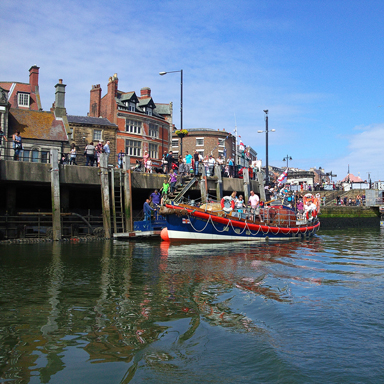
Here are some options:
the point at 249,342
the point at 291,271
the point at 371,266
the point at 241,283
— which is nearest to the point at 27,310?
the point at 249,342

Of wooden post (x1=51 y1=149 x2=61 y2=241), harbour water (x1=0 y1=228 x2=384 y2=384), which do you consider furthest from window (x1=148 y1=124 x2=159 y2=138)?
harbour water (x1=0 y1=228 x2=384 y2=384)

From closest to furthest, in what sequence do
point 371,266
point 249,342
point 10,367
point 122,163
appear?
point 10,367, point 249,342, point 371,266, point 122,163

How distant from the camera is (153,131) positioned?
47125 millimetres

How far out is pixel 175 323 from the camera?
5895 millimetres

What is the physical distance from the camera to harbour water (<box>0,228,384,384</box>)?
438 centimetres

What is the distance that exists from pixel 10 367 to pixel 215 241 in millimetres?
13977

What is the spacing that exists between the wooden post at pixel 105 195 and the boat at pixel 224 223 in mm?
2929

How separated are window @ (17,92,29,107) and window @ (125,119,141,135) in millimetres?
10356

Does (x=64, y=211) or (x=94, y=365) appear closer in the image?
(x=94, y=365)

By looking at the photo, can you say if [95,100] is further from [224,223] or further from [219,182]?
[224,223]

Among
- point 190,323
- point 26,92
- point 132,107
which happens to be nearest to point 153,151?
point 132,107

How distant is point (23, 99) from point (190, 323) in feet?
122

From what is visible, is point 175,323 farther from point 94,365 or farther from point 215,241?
point 215,241

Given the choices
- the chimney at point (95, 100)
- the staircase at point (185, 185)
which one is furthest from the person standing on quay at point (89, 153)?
the chimney at point (95, 100)
